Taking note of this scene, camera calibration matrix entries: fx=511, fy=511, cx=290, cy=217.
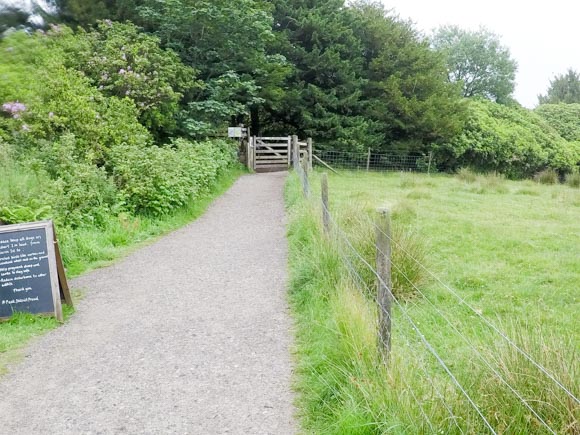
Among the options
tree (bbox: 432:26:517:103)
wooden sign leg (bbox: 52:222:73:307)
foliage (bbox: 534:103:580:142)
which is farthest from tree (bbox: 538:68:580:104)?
wooden sign leg (bbox: 52:222:73:307)

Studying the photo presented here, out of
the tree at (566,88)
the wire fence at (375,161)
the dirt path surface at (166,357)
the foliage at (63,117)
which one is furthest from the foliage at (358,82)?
the tree at (566,88)

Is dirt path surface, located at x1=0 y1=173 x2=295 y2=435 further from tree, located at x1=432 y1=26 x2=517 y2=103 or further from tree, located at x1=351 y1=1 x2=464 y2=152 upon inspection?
tree, located at x1=432 y1=26 x2=517 y2=103

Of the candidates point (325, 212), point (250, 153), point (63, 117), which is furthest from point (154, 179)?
point (250, 153)

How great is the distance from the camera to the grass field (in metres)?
2.75

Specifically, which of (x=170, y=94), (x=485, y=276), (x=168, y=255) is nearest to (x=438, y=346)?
(x=485, y=276)

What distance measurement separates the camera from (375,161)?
26469mm

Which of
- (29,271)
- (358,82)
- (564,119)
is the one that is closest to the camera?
(29,271)

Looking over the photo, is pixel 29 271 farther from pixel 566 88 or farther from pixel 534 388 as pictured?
pixel 566 88

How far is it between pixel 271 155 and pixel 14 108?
1457cm

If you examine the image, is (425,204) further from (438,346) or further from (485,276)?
(438,346)

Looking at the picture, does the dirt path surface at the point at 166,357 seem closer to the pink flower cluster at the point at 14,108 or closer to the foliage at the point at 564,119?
the pink flower cluster at the point at 14,108

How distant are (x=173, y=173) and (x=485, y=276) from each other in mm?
7254

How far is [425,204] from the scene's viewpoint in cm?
1327

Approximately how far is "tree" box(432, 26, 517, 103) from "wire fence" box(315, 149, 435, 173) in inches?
1322
